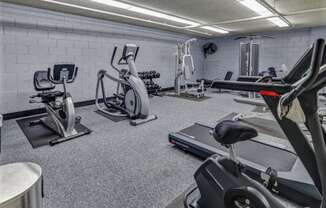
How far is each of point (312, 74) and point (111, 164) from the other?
2.30 m

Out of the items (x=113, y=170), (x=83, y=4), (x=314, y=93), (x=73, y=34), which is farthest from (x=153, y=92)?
(x=314, y=93)

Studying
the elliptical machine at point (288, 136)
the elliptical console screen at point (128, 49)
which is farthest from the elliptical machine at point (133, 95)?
the elliptical machine at point (288, 136)

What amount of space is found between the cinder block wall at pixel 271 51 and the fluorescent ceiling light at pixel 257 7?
146 inches

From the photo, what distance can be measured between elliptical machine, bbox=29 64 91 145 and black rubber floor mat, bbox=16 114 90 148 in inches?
2.3

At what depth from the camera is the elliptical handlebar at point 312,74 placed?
73 centimetres

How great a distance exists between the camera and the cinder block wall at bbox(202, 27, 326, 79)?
7.44 metres

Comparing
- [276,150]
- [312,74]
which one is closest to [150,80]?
[276,150]

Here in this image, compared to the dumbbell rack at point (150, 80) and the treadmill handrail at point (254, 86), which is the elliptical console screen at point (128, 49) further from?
the treadmill handrail at point (254, 86)

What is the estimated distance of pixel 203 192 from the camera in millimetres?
1589

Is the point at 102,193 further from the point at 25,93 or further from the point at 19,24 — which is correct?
the point at 19,24

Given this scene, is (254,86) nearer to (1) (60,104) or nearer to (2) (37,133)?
(1) (60,104)

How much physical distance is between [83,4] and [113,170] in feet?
11.9

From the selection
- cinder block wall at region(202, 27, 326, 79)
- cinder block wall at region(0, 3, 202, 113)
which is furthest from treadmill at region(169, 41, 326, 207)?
cinder block wall at region(202, 27, 326, 79)

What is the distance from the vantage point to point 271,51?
8.30m
